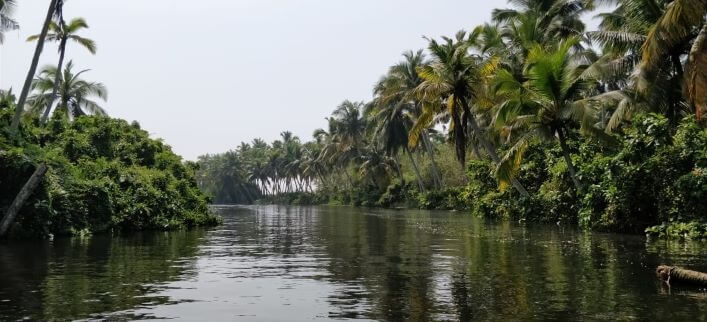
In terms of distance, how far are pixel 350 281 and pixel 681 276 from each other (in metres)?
5.83

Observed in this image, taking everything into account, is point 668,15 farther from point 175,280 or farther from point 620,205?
point 175,280

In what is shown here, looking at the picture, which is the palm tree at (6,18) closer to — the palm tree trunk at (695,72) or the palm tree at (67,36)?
the palm tree at (67,36)

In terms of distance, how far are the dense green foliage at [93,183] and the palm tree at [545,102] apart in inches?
666

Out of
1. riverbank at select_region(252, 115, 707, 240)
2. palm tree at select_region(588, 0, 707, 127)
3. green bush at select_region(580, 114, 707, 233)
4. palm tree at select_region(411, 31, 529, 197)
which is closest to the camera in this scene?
green bush at select_region(580, 114, 707, 233)

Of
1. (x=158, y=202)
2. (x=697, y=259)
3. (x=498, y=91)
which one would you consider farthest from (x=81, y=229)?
(x=697, y=259)

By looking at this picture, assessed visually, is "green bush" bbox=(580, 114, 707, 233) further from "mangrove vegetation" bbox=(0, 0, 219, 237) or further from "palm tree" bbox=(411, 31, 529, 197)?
"mangrove vegetation" bbox=(0, 0, 219, 237)

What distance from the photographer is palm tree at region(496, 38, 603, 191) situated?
25.9 meters

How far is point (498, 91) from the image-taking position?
94.8 feet

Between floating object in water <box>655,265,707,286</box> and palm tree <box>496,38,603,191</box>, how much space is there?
15.3 metres

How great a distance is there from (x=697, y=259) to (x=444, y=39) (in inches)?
913

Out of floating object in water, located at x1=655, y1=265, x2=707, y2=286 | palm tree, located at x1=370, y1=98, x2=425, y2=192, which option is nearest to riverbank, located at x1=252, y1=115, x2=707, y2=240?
floating object in water, located at x1=655, y1=265, x2=707, y2=286

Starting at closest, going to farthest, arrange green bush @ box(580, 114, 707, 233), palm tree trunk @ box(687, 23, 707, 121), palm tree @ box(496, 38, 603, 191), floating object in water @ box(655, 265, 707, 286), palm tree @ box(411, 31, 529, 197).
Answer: floating object in water @ box(655, 265, 707, 286), palm tree trunk @ box(687, 23, 707, 121), green bush @ box(580, 114, 707, 233), palm tree @ box(496, 38, 603, 191), palm tree @ box(411, 31, 529, 197)

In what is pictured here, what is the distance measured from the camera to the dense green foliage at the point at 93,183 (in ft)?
72.2

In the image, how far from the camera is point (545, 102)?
2736cm
